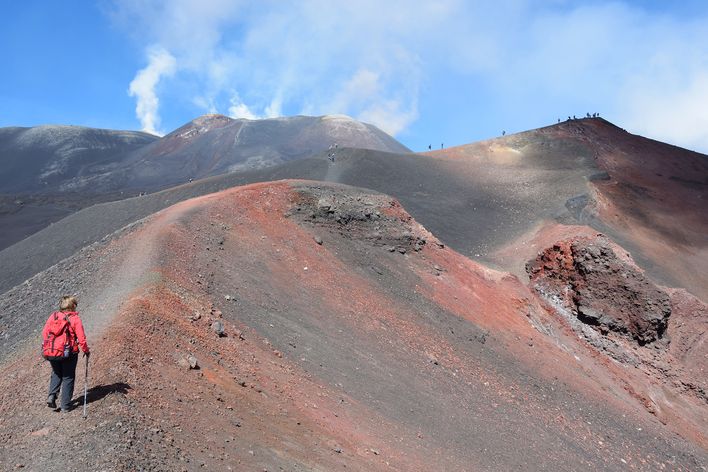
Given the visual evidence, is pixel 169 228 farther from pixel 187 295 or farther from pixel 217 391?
pixel 217 391

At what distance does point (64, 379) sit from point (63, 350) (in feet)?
1.12

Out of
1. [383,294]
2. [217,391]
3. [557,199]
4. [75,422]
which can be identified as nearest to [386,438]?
[217,391]

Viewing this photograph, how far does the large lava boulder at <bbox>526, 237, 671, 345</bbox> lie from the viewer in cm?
2347

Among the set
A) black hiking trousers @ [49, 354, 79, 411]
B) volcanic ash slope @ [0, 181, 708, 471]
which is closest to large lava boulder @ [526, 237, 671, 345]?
volcanic ash slope @ [0, 181, 708, 471]

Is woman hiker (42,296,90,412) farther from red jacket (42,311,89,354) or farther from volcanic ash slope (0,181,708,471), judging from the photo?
volcanic ash slope (0,181,708,471)

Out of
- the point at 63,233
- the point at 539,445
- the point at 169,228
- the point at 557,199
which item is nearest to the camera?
the point at 539,445

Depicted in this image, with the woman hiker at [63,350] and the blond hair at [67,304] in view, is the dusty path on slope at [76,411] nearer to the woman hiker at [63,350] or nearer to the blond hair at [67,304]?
the woman hiker at [63,350]

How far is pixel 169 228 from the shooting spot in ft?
46.8

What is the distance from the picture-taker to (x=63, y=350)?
6.56 metres

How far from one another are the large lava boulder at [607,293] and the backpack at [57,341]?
21.9m

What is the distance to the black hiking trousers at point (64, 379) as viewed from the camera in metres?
6.47

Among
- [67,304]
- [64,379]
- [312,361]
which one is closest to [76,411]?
[64,379]

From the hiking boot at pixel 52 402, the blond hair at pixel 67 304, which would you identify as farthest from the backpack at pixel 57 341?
the hiking boot at pixel 52 402

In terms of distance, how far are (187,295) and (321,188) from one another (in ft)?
31.9
